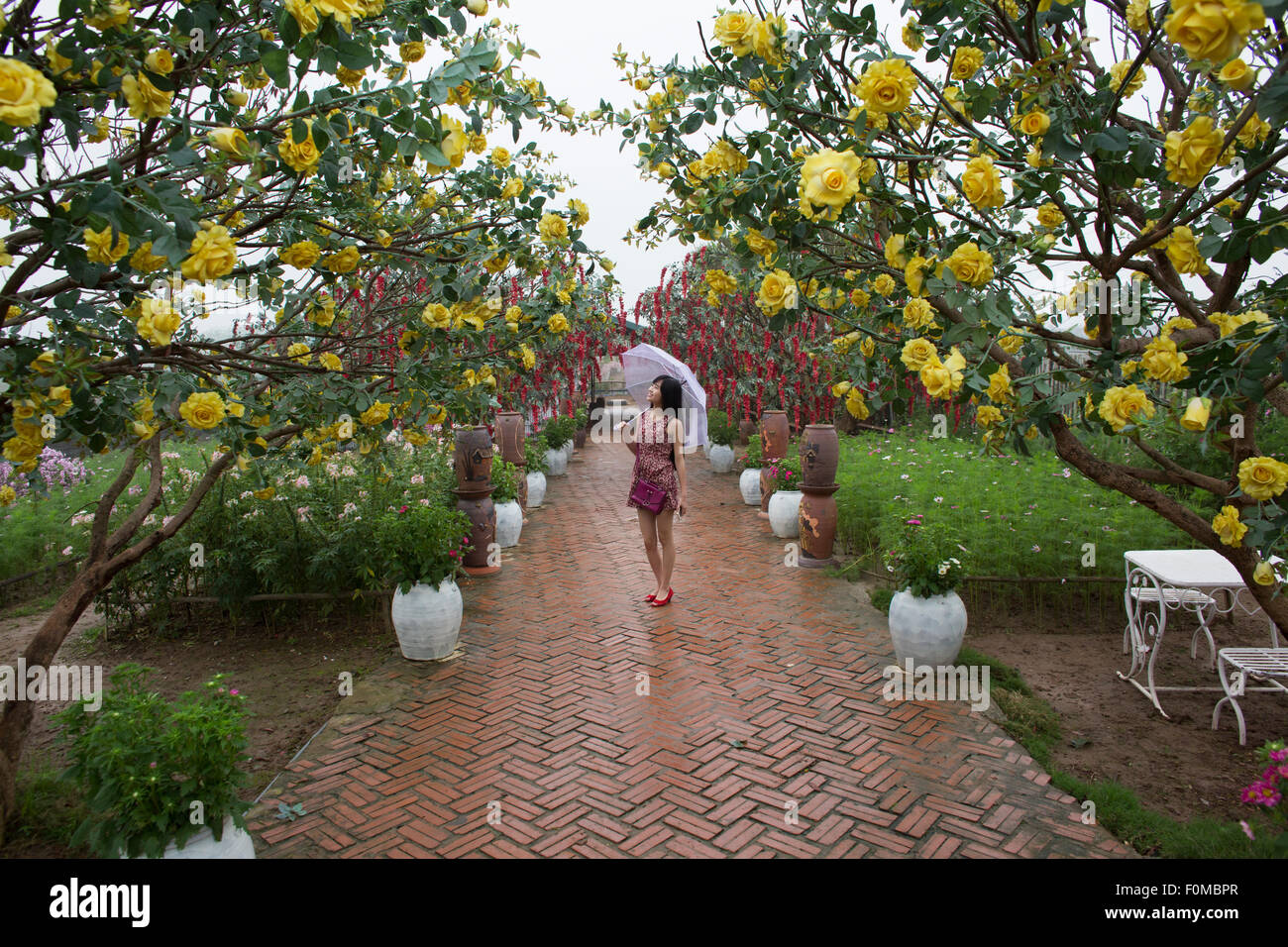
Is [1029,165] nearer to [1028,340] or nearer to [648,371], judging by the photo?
[1028,340]

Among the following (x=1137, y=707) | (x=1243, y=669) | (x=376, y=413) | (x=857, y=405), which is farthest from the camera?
(x=1137, y=707)

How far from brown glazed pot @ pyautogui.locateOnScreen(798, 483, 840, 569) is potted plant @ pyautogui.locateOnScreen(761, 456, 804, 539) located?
999mm

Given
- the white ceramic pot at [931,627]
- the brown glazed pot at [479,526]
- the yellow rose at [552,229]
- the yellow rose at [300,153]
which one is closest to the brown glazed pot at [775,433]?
the brown glazed pot at [479,526]

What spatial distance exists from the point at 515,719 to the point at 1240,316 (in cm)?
373

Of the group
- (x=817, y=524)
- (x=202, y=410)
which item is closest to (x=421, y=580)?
(x=202, y=410)

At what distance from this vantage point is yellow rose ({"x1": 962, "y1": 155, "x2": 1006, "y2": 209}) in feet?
7.06

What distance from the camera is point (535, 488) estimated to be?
10.8 metres

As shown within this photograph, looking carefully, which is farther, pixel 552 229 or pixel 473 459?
pixel 473 459

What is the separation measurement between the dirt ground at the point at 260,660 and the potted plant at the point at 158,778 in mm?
978

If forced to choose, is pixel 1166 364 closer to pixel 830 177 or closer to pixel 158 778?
pixel 830 177

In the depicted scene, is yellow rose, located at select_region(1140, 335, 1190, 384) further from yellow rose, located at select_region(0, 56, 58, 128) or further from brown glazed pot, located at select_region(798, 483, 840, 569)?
brown glazed pot, located at select_region(798, 483, 840, 569)

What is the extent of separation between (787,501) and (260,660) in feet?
17.7

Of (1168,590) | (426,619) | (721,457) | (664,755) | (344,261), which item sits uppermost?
(344,261)

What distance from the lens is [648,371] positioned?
774 centimetres
